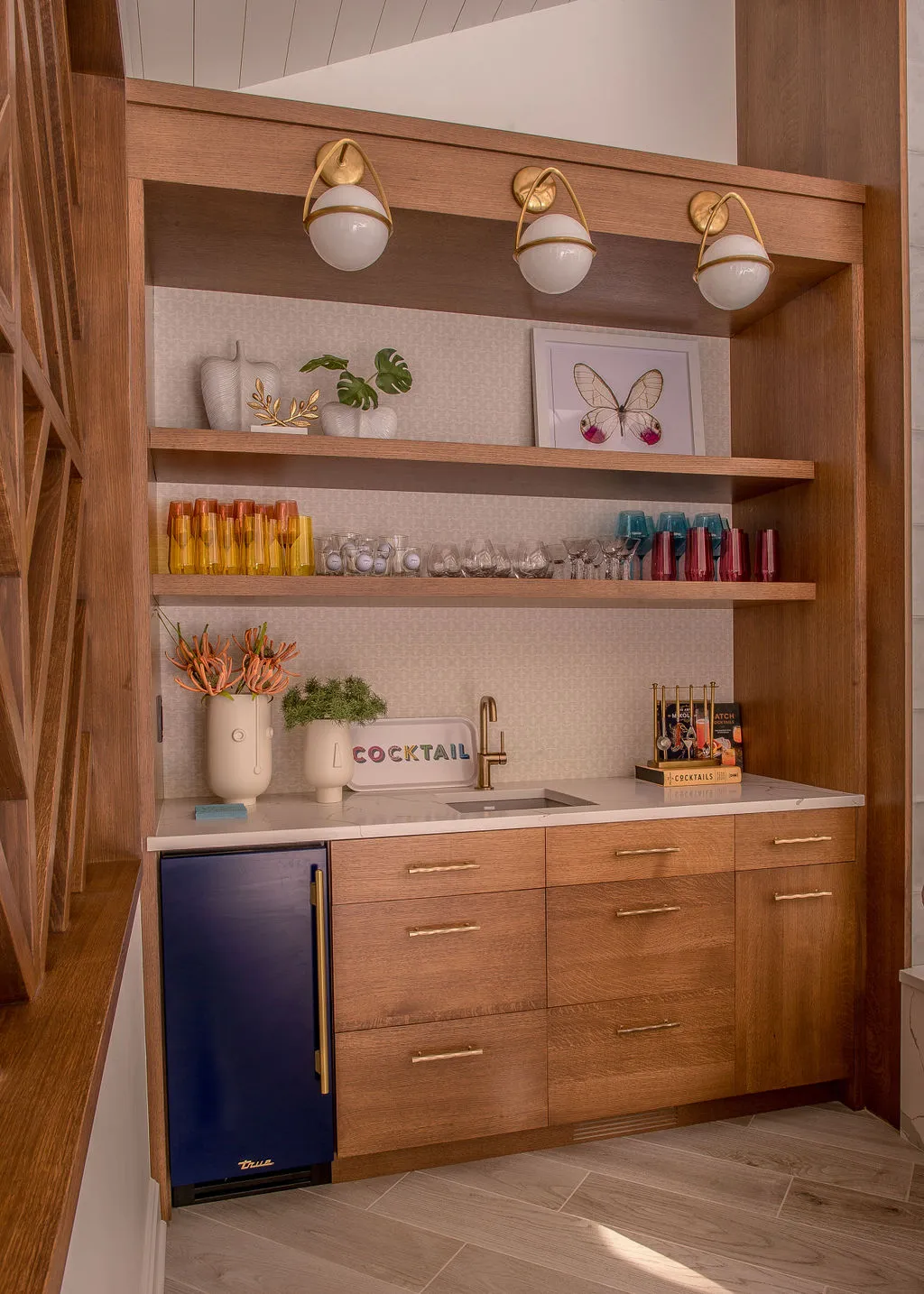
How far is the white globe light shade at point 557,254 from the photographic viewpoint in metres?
1.99

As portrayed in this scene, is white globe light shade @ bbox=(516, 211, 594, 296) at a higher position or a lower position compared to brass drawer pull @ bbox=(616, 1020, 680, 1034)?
higher

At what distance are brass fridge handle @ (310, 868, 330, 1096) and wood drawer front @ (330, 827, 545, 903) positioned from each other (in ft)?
0.14

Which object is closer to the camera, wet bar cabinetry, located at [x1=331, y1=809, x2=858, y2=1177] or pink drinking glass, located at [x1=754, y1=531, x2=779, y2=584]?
wet bar cabinetry, located at [x1=331, y1=809, x2=858, y2=1177]

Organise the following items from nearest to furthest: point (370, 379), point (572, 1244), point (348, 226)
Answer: point (348, 226) < point (572, 1244) < point (370, 379)

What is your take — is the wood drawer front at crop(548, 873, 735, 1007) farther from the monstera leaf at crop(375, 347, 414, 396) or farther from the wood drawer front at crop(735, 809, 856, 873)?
the monstera leaf at crop(375, 347, 414, 396)

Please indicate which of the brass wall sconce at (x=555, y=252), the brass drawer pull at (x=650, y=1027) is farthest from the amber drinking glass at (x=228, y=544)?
the brass drawer pull at (x=650, y=1027)

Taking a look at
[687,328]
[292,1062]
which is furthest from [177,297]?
[292,1062]

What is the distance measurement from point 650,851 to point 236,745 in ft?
3.57

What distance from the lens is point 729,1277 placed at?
186 cm

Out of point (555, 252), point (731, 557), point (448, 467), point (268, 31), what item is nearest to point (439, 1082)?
point (448, 467)

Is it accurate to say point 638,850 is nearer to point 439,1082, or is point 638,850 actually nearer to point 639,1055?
point 639,1055

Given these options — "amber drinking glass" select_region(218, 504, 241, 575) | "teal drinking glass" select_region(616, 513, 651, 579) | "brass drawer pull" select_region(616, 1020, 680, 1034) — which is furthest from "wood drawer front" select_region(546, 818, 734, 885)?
"amber drinking glass" select_region(218, 504, 241, 575)

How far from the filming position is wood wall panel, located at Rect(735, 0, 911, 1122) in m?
2.47

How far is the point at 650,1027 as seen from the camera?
94.0 inches
